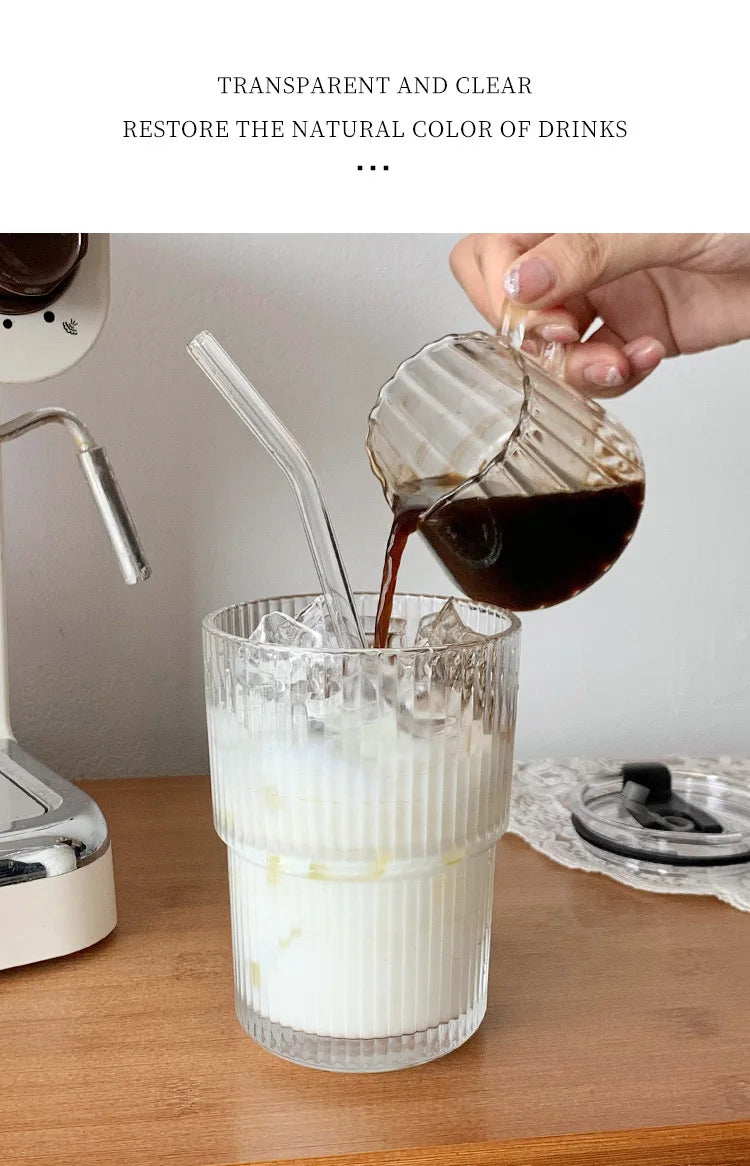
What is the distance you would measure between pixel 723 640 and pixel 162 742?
1.42 ft

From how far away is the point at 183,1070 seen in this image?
0.43 meters

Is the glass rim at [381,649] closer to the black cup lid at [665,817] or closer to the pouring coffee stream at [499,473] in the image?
the pouring coffee stream at [499,473]

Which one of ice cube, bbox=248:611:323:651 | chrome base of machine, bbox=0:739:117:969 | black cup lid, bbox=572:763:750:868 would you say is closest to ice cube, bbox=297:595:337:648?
ice cube, bbox=248:611:323:651

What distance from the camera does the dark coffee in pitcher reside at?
0.46 m

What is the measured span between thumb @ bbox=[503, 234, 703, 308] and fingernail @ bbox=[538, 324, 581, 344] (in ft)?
0.05

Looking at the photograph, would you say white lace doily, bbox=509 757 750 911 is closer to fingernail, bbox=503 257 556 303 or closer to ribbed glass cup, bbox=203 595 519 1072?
ribbed glass cup, bbox=203 595 519 1072

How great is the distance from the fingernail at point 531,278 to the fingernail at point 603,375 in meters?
0.06

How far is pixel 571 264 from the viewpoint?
0.61 m

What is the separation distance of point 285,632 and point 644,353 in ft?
1.01

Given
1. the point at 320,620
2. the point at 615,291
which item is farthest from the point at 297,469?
the point at 615,291
